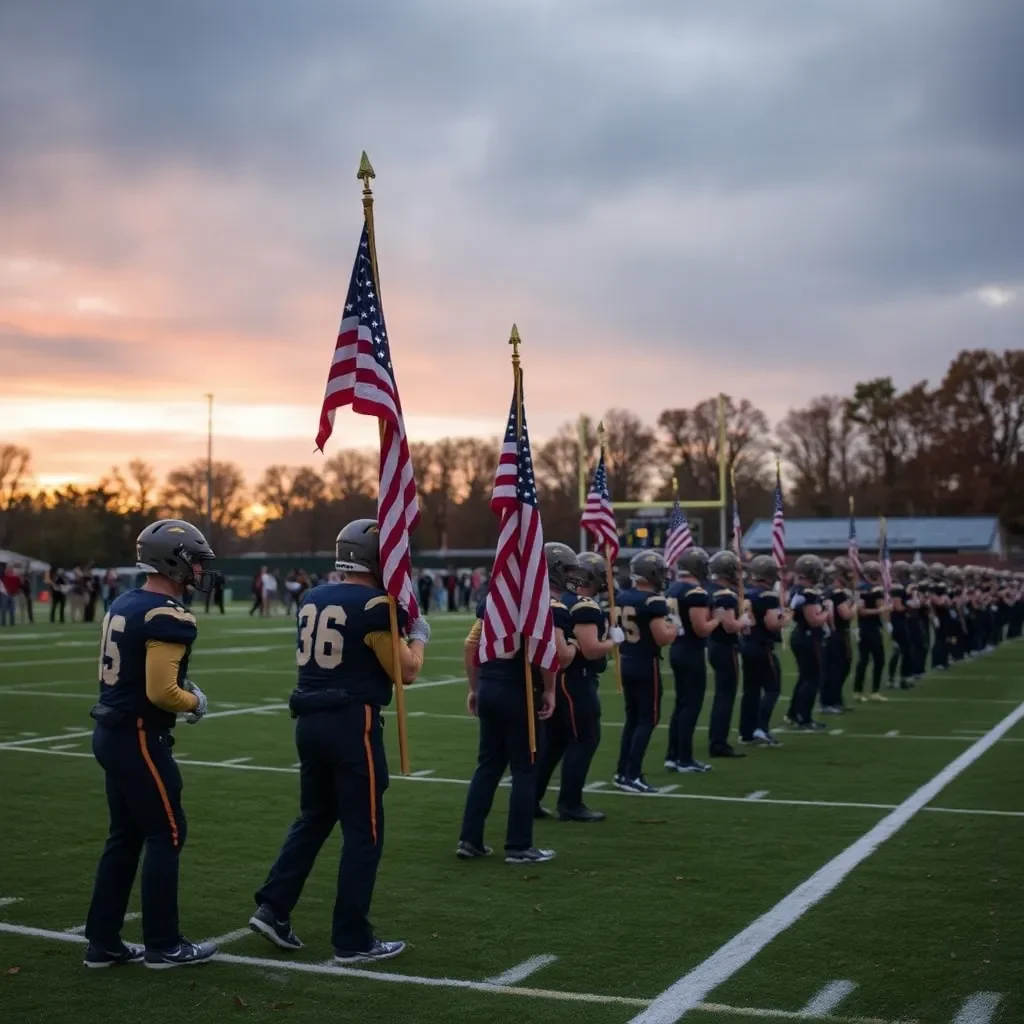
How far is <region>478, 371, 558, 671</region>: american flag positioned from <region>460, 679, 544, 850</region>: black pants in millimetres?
282

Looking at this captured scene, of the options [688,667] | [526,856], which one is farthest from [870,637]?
[526,856]

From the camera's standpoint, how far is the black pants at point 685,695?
44.3ft

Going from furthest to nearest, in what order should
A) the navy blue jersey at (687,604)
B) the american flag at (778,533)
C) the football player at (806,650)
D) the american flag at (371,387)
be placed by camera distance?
the american flag at (778,533)
the football player at (806,650)
the navy blue jersey at (687,604)
the american flag at (371,387)

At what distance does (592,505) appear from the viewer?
13852 millimetres

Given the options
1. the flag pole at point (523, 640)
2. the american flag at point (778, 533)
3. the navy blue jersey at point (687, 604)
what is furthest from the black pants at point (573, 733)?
the american flag at point (778, 533)

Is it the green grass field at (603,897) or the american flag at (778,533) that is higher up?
the american flag at (778,533)

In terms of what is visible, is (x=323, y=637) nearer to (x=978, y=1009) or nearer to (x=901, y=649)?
(x=978, y=1009)

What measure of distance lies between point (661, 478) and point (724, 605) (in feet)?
231

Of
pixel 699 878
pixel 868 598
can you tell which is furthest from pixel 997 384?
pixel 699 878

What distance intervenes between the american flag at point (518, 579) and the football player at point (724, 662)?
529cm

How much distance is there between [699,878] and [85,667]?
1933 cm

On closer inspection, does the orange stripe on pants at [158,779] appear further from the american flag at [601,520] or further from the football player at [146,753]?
the american flag at [601,520]

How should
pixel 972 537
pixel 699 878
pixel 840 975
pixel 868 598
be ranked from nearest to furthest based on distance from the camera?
pixel 840 975 < pixel 699 878 < pixel 868 598 < pixel 972 537

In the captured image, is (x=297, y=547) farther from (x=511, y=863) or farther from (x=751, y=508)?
(x=511, y=863)
